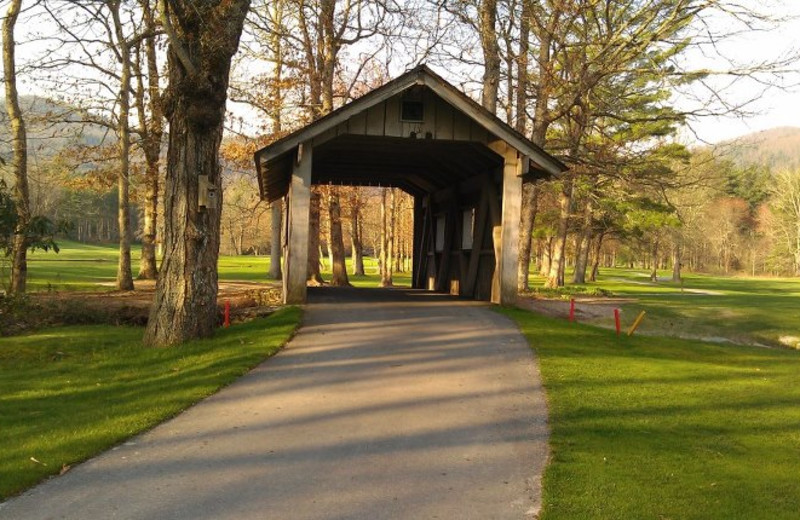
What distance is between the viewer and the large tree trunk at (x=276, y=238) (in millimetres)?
34188

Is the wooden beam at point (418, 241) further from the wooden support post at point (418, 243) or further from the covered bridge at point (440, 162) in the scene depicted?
the covered bridge at point (440, 162)

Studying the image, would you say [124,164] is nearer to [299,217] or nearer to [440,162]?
[440,162]

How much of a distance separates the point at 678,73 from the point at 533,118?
5.31m

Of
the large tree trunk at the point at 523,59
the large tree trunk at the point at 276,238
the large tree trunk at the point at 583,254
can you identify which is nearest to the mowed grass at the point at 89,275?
the large tree trunk at the point at 276,238

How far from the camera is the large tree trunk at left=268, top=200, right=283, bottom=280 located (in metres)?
34.2

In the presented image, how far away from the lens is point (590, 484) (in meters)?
5.14

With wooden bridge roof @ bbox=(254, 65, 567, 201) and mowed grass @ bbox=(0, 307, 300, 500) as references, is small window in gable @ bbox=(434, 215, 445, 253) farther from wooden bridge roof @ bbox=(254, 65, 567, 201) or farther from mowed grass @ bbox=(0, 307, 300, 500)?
mowed grass @ bbox=(0, 307, 300, 500)

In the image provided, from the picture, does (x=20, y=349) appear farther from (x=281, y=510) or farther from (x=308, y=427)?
(x=281, y=510)

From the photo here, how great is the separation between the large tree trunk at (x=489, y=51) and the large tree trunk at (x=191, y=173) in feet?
39.5

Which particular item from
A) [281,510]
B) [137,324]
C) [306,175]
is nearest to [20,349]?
[137,324]

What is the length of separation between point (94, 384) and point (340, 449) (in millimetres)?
4399

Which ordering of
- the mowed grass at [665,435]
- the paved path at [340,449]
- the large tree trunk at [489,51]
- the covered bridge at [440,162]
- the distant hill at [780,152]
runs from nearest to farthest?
the paved path at [340,449], the mowed grass at [665,435], the covered bridge at [440,162], the large tree trunk at [489,51], the distant hill at [780,152]

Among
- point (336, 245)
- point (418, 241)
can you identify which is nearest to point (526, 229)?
point (418, 241)

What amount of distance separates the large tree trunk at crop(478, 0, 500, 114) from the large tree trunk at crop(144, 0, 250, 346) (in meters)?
12.0
